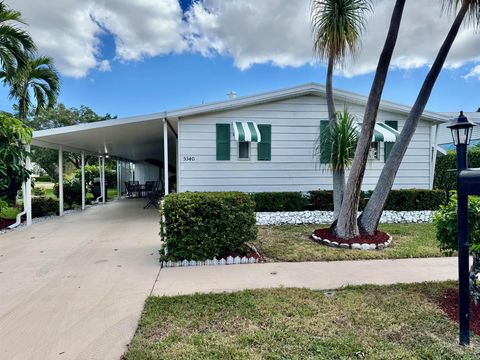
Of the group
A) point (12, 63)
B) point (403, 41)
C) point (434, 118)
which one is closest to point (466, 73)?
point (434, 118)

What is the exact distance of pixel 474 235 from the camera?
3.18 meters

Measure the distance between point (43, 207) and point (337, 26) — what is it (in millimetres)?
10841

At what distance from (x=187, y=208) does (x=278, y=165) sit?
486cm

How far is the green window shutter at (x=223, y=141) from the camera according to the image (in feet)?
29.9

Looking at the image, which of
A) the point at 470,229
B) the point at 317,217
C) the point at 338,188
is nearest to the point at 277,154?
the point at 317,217

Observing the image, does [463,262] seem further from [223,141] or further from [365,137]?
[223,141]

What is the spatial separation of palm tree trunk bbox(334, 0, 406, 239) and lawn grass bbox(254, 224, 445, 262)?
68 centimetres

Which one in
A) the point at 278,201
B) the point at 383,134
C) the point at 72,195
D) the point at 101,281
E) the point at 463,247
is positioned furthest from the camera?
the point at 72,195

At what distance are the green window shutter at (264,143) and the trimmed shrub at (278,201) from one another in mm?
1142

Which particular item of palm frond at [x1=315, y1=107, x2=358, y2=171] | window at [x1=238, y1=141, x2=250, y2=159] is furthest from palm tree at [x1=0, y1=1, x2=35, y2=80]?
palm frond at [x1=315, y1=107, x2=358, y2=171]

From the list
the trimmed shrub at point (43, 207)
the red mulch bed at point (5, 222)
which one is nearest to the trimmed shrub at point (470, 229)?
the red mulch bed at point (5, 222)

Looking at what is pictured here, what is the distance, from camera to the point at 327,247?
6.20m

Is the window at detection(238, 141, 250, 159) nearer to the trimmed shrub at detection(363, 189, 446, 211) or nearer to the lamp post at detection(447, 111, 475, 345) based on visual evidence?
the trimmed shrub at detection(363, 189, 446, 211)

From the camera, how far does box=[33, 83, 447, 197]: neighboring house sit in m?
8.97
